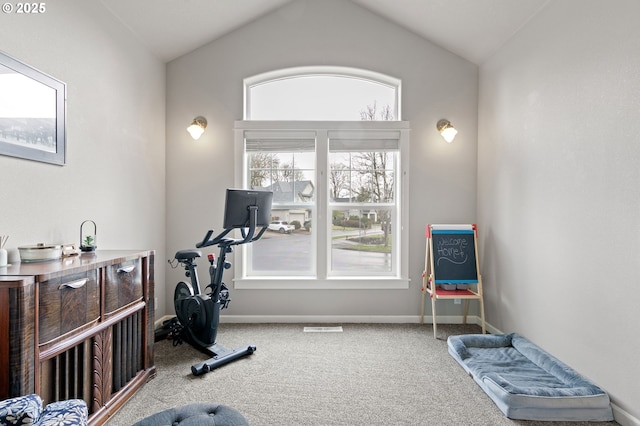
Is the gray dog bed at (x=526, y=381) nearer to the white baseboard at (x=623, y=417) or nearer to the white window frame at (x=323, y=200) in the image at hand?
the white baseboard at (x=623, y=417)

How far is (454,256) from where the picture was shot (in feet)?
11.3

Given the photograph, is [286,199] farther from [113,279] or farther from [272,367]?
[113,279]

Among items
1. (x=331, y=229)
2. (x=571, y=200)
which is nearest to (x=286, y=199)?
(x=331, y=229)

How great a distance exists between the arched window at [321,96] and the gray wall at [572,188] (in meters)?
1.14

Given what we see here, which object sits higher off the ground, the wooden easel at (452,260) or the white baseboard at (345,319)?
the wooden easel at (452,260)

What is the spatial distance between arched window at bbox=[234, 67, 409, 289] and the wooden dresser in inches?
57.9

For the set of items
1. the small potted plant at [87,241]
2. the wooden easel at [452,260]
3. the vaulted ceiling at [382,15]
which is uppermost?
the vaulted ceiling at [382,15]

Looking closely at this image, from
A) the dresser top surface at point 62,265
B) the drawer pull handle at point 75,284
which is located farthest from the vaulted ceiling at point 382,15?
the drawer pull handle at point 75,284

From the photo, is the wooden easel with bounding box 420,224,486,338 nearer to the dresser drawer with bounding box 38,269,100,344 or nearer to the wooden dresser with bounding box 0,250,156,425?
the wooden dresser with bounding box 0,250,156,425

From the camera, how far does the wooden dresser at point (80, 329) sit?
1440 millimetres

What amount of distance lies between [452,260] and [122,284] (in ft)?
9.53

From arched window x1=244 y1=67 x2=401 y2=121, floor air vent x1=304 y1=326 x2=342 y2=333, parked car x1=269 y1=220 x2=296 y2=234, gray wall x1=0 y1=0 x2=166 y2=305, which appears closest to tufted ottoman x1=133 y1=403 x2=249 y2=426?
gray wall x1=0 y1=0 x2=166 y2=305

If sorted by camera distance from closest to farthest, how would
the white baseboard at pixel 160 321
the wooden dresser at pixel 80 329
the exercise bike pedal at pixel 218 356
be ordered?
the wooden dresser at pixel 80 329, the exercise bike pedal at pixel 218 356, the white baseboard at pixel 160 321

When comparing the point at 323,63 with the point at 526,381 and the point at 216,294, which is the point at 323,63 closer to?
the point at 216,294
